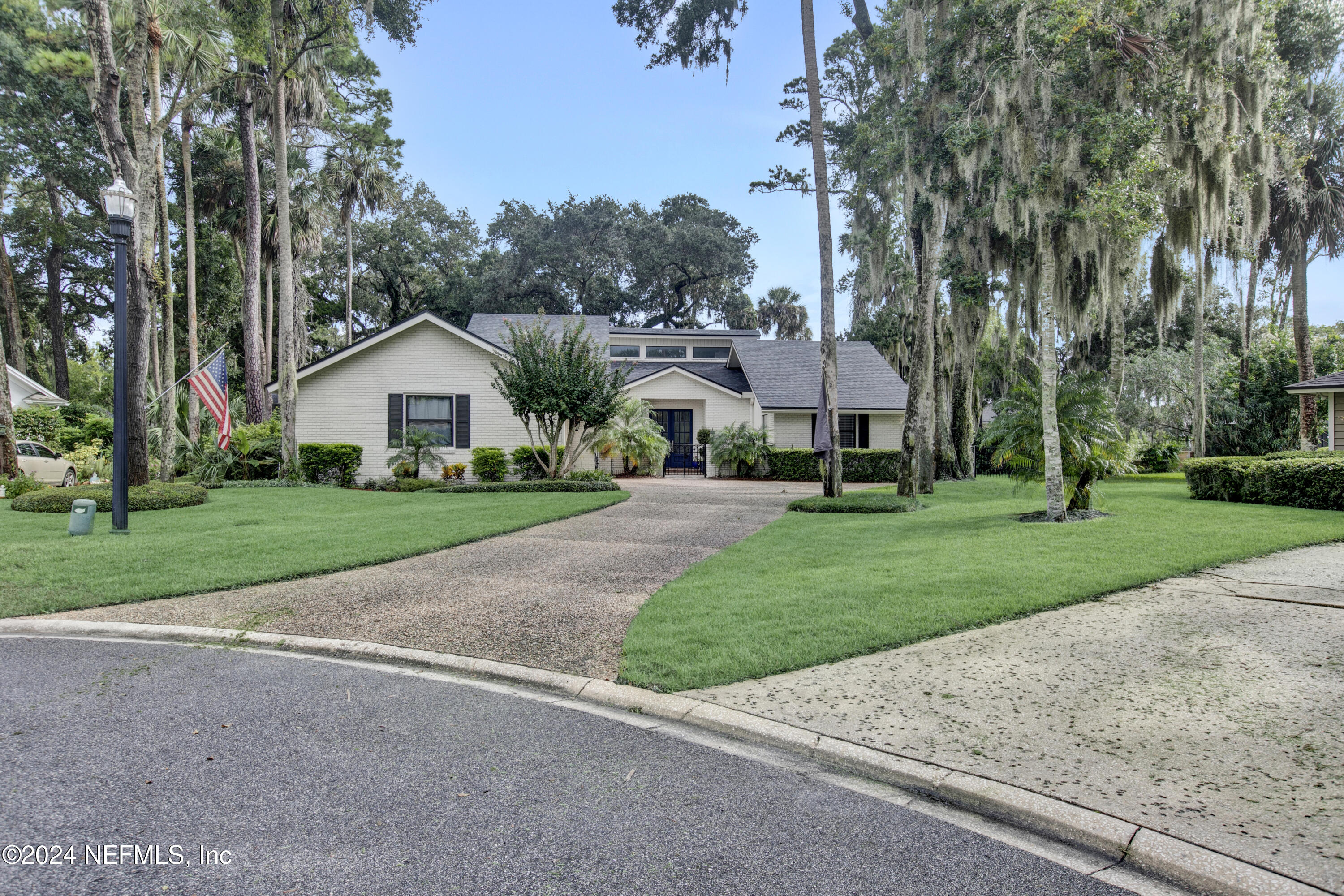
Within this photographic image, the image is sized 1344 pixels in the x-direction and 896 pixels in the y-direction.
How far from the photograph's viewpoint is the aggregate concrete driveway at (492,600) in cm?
527

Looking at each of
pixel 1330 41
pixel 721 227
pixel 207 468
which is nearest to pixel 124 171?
pixel 207 468

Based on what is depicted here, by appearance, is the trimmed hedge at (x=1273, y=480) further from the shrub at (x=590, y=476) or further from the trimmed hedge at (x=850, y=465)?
the shrub at (x=590, y=476)

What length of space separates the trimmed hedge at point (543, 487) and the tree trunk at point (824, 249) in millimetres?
5056

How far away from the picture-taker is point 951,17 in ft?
39.7

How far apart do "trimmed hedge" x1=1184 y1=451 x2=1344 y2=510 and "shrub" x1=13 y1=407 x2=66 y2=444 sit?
32589mm

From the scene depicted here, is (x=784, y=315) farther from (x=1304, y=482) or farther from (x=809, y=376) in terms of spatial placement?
(x=1304, y=482)

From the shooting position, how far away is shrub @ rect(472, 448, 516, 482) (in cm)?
1847

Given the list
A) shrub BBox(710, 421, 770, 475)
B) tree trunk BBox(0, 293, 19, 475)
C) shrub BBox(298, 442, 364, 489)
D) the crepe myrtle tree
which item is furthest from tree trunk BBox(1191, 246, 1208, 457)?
tree trunk BBox(0, 293, 19, 475)

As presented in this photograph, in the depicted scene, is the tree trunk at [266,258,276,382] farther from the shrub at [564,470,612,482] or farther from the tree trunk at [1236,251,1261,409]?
the tree trunk at [1236,251,1261,409]

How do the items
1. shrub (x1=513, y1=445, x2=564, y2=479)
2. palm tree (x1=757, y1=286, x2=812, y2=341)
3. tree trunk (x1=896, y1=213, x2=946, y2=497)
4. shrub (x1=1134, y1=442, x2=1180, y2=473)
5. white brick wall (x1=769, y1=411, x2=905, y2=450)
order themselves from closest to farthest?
tree trunk (x1=896, y1=213, x2=946, y2=497) → shrub (x1=513, y1=445, x2=564, y2=479) → shrub (x1=1134, y1=442, x2=1180, y2=473) → white brick wall (x1=769, y1=411, x2=905, y2=450) → palm tree (x1=757, y1=286, x2=812, y2=341)

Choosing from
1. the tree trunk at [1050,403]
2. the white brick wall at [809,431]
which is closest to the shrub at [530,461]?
the white brick wall at [809,431]

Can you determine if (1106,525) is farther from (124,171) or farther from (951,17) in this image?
(124,171)

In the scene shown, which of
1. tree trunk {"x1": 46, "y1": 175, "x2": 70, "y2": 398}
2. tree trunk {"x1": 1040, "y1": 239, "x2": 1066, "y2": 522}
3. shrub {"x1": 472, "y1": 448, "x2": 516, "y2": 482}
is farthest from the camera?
tree trunk {"x1": 46, "y1": 175, "x2": 70, "y2": 398}

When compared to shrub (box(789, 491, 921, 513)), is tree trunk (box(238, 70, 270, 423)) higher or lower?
higher
